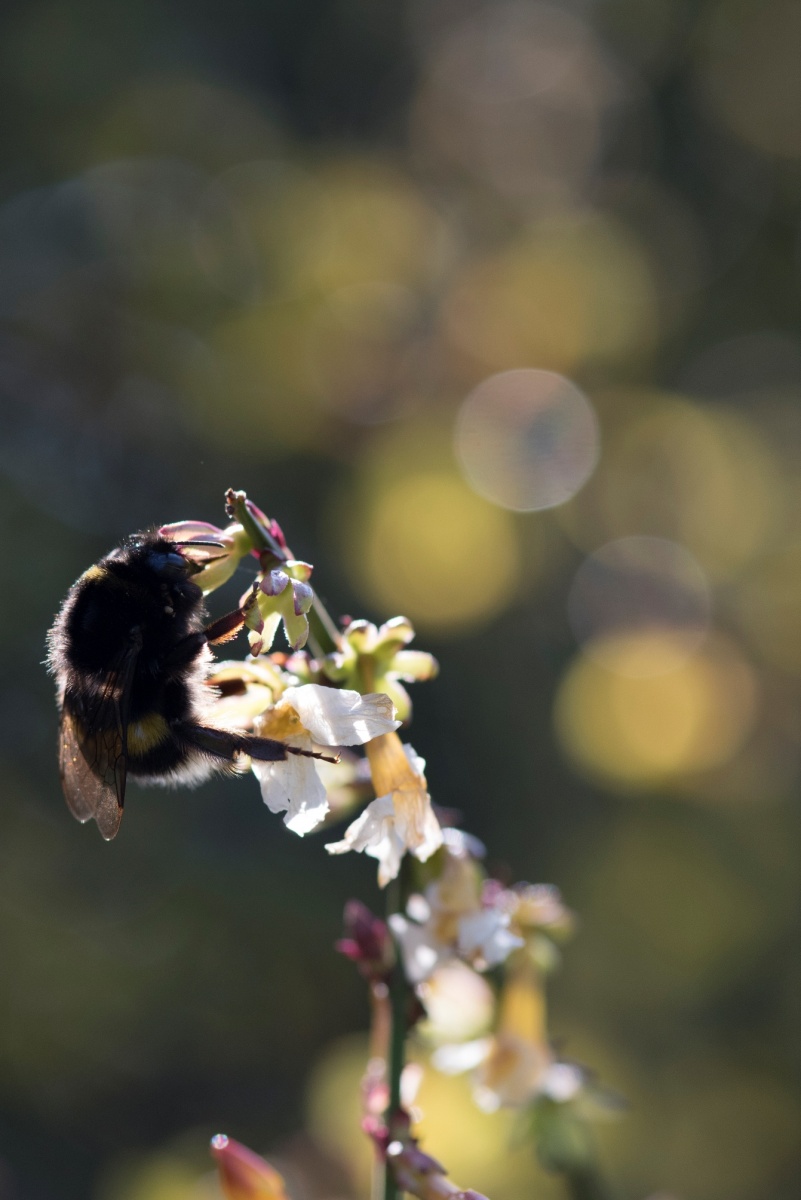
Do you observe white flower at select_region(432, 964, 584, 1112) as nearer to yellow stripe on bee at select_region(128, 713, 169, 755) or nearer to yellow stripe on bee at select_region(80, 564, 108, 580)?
yellow stripe on bee at select_region(128, 713, 169, 755)

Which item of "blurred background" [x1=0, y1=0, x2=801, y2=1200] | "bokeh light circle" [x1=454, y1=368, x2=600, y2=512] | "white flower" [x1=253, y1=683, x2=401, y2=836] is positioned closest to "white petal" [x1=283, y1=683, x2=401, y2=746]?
"white flower" [x1=253, y1=683, x2=401, y2=836]

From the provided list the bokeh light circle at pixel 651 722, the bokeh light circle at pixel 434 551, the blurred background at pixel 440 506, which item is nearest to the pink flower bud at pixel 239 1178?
the blurred background at pixel 440 506

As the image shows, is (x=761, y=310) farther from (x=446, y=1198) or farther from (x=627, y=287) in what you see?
(x=446, y=1198)

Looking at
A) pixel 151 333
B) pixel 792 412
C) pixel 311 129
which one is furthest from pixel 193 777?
pixel 311 129

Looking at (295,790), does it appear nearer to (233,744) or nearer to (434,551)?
(233,744)

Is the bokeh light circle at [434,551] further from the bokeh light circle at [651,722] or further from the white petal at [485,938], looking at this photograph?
the white petal at [485,938]

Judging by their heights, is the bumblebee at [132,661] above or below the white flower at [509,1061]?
above

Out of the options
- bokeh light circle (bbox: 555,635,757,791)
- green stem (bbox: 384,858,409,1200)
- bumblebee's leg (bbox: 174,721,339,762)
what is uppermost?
bumblebee's leg (bbox: 174,721,339,762)
